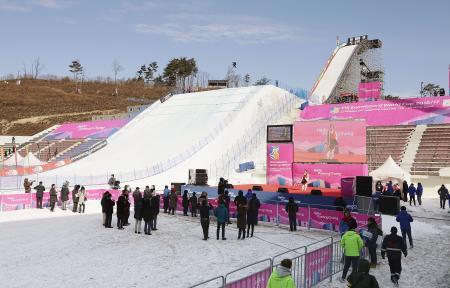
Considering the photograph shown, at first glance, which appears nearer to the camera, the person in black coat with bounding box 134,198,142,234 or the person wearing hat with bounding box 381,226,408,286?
the person wearing hat with bounding box 381,226,408,286

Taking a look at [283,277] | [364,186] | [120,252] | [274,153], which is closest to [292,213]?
[364,186]

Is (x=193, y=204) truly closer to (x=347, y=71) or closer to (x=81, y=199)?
(x=81, y=199)

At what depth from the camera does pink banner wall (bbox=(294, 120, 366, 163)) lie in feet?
94.0

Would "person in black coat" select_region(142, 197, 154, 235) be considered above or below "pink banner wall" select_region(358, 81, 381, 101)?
below

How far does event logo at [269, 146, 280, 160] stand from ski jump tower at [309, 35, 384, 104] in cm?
2641

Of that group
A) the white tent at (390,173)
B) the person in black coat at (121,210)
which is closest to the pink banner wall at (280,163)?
the white tent at (390,173)

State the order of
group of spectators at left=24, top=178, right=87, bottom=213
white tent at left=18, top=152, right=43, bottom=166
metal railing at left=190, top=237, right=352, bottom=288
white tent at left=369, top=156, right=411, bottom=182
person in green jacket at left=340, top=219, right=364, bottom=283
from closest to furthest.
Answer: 1. metal railing at left=190, top=237, right=352, bottom=288
2. person in green jacket at left=340, top=219, right=364, bottom=283
3. group of spectators at left=24, top=178, right=87, bottom=213
4. white tent at left=369, top=156, right=411, bottom=182
5. white tent at left=18, top=152, right=43, bottom=166

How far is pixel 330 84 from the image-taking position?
199ft

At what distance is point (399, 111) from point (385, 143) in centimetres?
492

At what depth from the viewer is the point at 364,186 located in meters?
22.3

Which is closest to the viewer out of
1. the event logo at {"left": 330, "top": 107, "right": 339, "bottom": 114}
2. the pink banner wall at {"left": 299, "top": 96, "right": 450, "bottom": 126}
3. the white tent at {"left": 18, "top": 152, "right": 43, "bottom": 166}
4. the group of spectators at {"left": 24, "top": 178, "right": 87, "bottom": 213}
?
the group of spectators at {"left": 24, "top": 178, "right": 87, "bottom": 213}

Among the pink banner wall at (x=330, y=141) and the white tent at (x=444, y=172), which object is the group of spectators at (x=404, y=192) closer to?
the pink banner wall at (x=330, y=141)

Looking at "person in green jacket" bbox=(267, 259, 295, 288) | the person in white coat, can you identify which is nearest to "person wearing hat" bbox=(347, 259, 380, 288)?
"person in green jacket" bbox=(267, 259, 295, 288)

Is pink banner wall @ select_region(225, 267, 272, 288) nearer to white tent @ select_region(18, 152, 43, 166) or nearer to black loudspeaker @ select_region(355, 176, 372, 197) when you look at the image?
black loudspeaker @ select_region(355, 176, 372, 197)
